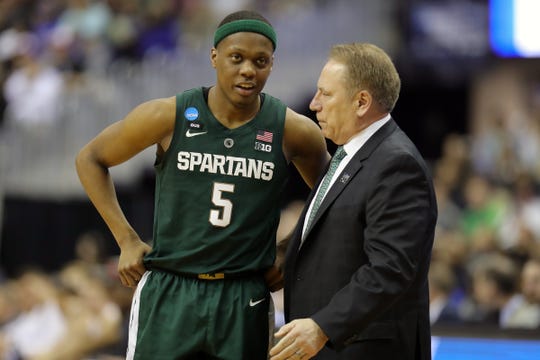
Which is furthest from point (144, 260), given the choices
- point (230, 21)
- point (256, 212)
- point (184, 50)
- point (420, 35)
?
point (420, 35)

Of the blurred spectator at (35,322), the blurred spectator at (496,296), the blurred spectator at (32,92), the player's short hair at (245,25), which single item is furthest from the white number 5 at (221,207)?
the blurred spectator at (32,92)

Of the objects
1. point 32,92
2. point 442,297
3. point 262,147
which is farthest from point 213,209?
point 32,92

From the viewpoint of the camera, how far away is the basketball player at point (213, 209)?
12.7 feet

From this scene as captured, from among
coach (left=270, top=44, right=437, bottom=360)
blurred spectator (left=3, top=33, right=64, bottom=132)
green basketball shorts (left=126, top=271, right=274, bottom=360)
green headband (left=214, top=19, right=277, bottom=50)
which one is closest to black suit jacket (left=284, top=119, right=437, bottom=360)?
coach (left=270, top=44, right=437, bottom=360)

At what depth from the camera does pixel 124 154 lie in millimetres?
4027

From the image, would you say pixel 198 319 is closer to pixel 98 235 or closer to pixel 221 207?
pixel 221 207

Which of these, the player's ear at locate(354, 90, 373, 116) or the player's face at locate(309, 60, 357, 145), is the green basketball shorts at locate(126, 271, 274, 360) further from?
the player's ear at locate(354, 90, 373, 116)

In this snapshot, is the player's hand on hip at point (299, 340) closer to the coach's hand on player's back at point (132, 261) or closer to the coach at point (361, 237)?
the coach at point (361, 237)

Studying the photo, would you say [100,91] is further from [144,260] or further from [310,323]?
[310,323]

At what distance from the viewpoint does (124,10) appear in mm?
13508

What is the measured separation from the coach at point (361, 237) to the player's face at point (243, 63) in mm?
286

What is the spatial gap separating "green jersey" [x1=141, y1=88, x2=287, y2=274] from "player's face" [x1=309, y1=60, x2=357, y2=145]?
38 cm

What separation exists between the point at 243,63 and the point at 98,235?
271 inches

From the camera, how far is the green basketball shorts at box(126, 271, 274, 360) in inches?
152
